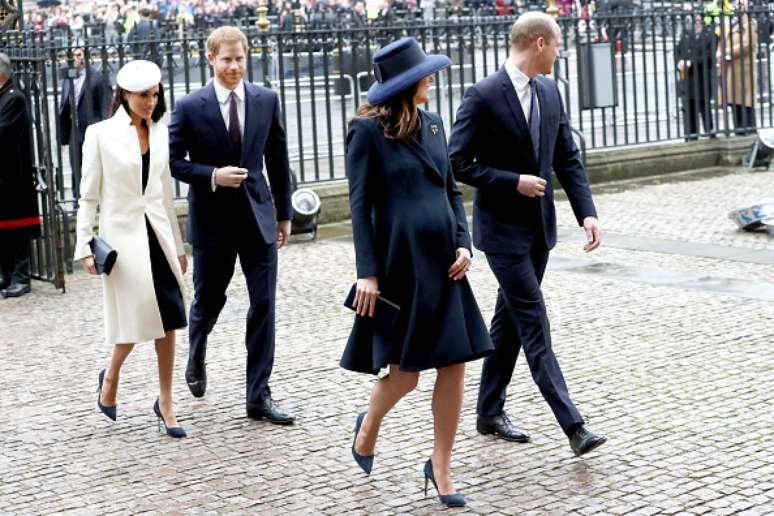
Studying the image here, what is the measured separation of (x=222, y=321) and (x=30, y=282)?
2200 mm

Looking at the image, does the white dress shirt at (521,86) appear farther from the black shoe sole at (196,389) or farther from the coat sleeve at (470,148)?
the black shoe sole at (196,389)

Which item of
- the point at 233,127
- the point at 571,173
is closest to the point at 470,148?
the point at 571,173

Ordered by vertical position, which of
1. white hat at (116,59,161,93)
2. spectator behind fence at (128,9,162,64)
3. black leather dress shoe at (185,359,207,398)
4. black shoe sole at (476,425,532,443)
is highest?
spectator behind fence at (128,9,162,64)

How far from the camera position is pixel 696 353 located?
774cm

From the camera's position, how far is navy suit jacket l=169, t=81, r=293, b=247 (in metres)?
6.77

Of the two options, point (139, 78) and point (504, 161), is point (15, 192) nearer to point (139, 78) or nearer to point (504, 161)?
point (139, 78)

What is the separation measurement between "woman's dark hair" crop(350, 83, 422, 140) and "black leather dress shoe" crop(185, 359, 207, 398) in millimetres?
2124

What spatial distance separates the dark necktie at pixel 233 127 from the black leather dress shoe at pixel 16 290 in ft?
14.0

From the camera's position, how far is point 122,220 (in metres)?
6.45

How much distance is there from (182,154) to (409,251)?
5.98 ft

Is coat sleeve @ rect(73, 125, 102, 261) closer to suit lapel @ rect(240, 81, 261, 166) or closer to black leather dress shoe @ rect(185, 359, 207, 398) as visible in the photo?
suit lapel @ rect(240, 81, 261, 166)

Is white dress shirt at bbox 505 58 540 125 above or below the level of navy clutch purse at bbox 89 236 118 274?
above

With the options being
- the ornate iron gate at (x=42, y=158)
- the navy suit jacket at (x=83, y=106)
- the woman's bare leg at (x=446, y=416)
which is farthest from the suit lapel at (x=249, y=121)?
the navy suit jacket at (x=83, y=106)

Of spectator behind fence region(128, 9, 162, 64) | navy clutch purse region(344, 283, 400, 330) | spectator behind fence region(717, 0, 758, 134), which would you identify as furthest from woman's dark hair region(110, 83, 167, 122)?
spectator behind fence region(717, 0, 758, 134)
